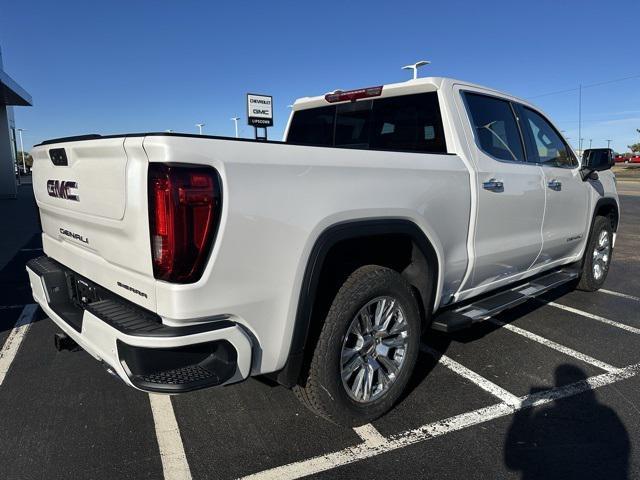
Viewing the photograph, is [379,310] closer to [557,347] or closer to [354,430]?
[354,430]

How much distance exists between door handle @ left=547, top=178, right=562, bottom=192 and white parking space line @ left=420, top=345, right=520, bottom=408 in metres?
1.72

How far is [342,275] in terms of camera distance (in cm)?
271

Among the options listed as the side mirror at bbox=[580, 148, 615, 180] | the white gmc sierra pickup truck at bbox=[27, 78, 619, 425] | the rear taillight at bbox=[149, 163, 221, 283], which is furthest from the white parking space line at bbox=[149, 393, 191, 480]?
the side mirror at bbox=[580, 148, 615, 180]

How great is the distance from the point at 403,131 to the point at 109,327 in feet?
8.28

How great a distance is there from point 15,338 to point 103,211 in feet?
8.40

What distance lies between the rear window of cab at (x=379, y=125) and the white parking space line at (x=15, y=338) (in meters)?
2.70

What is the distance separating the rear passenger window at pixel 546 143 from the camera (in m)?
4.27

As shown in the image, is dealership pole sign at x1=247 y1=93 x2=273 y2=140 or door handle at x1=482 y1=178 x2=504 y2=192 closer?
door handle at x1=482 y1=178 x2=504 y2=192

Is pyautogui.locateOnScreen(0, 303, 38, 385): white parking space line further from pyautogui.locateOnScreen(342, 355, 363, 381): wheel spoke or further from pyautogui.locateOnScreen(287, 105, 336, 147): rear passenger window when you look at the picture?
pyautogui.locateOnScreen(287, 105, 336, 147): rear passenger window

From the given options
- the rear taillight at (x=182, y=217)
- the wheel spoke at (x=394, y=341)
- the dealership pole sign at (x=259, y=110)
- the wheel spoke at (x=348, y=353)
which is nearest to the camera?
the rear taillight at (x=182, y=217)

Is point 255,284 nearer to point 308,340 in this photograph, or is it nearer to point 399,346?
point 308,340

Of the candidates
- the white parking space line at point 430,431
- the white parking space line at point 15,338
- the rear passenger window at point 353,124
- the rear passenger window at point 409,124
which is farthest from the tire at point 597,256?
the white parking space line at point 15,338

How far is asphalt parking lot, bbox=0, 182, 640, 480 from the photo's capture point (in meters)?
2.44

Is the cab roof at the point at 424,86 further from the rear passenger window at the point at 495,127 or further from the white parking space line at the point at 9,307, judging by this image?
the white parking space line at the point at 9,307
